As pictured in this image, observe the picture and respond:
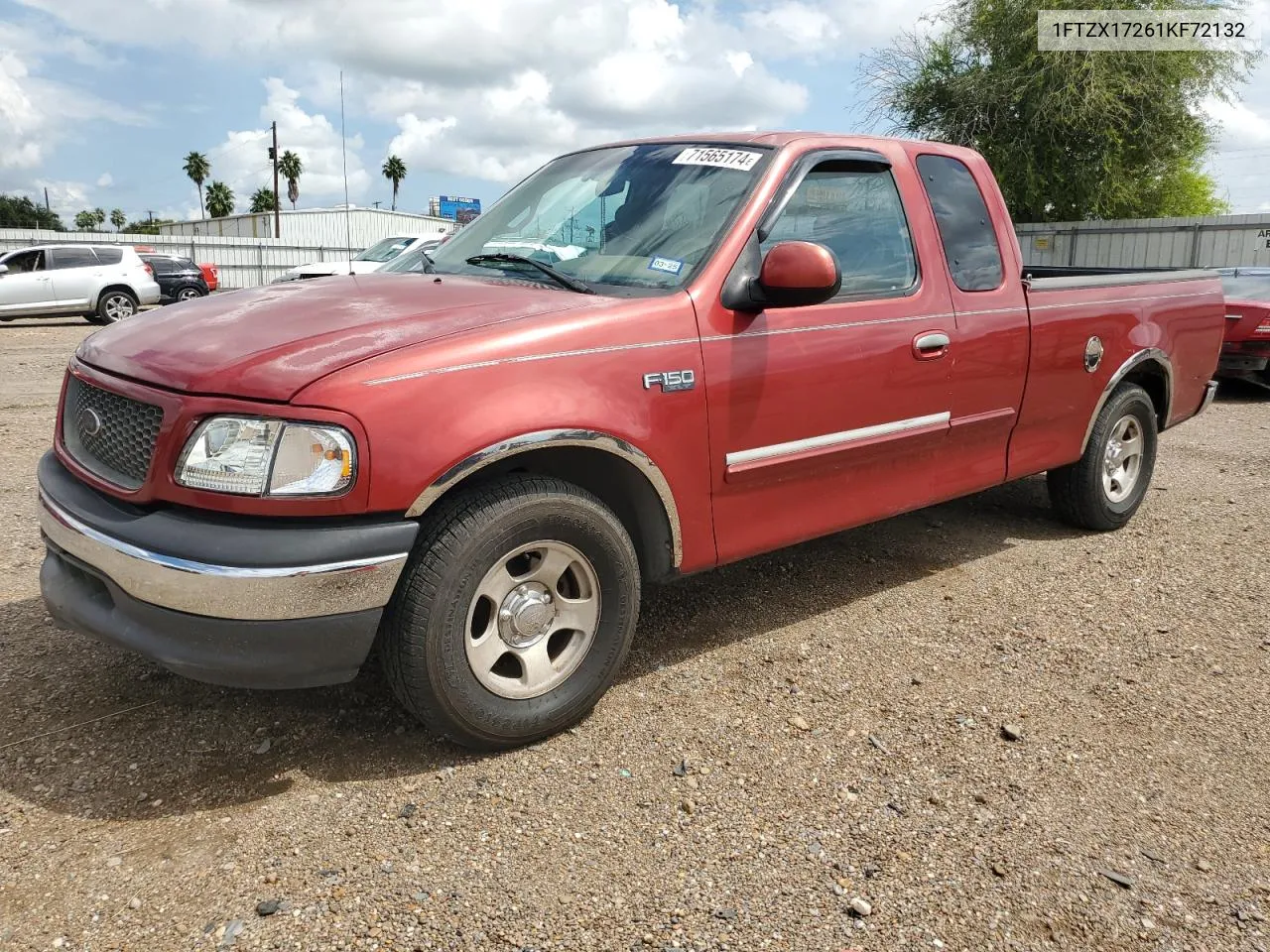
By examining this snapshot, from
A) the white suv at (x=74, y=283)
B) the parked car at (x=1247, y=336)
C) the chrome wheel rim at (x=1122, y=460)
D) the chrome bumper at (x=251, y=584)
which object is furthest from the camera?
the white suv at (x=74, y=283)

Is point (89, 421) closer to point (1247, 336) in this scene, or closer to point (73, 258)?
point (1247, 336)

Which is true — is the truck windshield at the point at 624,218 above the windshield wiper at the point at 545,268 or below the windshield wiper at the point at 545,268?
above

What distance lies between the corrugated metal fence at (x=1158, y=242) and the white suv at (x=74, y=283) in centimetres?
1772

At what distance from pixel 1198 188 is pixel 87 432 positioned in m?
37.0

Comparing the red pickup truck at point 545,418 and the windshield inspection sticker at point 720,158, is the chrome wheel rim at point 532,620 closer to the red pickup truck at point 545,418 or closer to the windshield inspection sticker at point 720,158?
the red pickup truck at point 545,418

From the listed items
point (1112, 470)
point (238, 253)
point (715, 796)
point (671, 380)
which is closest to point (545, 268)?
point (671, 380)

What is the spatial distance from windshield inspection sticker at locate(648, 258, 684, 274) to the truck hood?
0.31 metres

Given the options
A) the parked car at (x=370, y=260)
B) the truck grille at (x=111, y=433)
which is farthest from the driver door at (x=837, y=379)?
the parked car at (x=370, y=260)

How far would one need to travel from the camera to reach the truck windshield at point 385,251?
49.8ft

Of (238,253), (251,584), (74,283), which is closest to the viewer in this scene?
(251,584)

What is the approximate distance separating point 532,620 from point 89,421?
1.43 m

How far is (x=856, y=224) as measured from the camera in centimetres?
383

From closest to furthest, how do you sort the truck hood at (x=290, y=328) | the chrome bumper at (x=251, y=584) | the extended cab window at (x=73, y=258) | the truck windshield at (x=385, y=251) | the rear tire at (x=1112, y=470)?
the chrome bumper at (x=251, y=584), the truck hood at (x=290, y=328), the rear tire at (x=1112, y=470), the truck windshield at (x=385, y=251), the extended cab window at (x=73, y=258)

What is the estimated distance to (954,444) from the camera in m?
4.16
